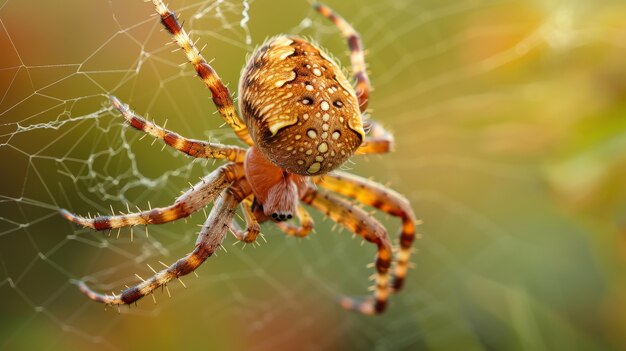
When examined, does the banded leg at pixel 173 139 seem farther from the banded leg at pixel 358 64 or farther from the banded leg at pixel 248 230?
the banded leg at pixel 358 64

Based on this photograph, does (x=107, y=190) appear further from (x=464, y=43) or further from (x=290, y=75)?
(x=464, y=43)

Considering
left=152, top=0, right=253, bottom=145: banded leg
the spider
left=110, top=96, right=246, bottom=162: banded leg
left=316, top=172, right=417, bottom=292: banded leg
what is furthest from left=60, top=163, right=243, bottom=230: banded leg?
left=316, top=172, right=417, bottom=292: banded leg

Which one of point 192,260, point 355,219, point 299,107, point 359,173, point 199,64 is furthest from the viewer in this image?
point 359,173

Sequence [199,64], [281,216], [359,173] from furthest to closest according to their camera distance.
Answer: [359,173]
[281,216]
[199,64]

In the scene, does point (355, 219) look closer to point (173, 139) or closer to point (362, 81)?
point (362, 81)

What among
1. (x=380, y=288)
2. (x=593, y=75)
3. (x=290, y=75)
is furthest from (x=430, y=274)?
(x=290, y=75)

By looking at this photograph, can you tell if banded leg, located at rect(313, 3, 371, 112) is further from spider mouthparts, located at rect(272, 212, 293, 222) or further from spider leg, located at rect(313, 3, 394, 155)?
spider mouthparts, located at rect(272, 212, 293, 222)

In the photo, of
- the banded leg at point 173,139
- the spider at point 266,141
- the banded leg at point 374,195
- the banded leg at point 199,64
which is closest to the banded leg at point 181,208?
the spider at point 266,141

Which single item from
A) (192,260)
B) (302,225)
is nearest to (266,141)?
(192,260)
